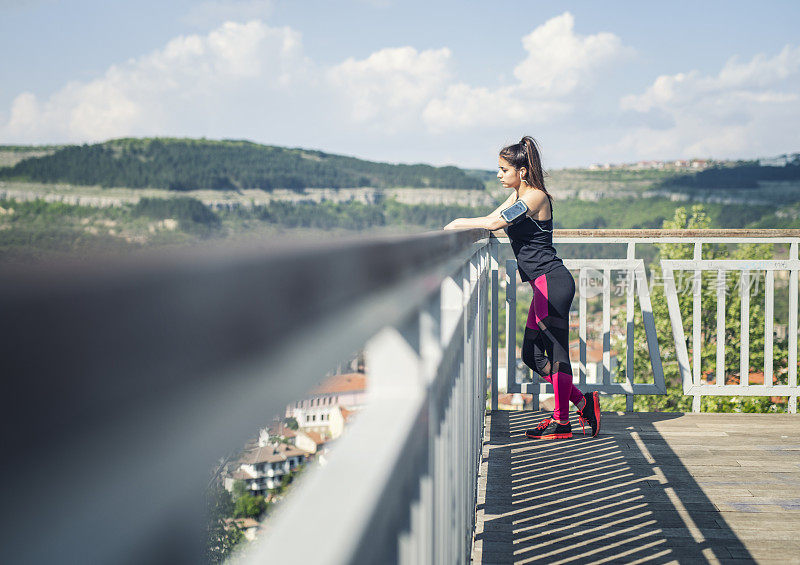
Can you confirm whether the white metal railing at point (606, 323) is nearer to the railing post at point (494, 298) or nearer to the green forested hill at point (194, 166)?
the railing post at point (494, 298)

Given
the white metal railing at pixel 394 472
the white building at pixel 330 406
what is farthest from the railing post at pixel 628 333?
the white building at pixel 330 406

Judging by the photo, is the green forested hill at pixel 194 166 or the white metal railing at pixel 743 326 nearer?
the white metal railing at pixel 743 326

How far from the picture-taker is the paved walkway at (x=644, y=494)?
258 centimetres

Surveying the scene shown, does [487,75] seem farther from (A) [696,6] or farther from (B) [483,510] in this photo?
(B) [483,510]

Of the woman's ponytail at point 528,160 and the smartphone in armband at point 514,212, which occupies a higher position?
the woman's ponytail at point 528,160

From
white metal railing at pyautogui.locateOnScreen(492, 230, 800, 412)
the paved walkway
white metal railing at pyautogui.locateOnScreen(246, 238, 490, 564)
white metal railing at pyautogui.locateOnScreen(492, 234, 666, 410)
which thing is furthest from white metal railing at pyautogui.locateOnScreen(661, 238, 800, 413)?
white metal railing at pyautogui.locateOnScreen(246, 238, 490, 564)

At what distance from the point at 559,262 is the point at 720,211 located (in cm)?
4969

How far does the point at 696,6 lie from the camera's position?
64.2m

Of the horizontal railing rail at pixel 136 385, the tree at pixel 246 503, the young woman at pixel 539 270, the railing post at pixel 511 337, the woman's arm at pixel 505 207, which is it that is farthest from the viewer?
the railing post at pixel 511 337

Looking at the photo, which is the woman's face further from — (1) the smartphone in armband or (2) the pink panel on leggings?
(2) the pink panel on leggings

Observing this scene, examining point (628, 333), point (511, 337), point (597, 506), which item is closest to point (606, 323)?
point (628, 333)

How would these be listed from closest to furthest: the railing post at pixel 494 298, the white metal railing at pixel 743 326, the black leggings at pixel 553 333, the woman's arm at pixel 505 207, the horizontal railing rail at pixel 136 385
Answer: the horizontal railing rail at pixel 136 385
the woman's arm at pixel 505 207
the black leggings at pixel 553 333
the railing post at pixel 494 298
the white metal railing at pixel 743 326

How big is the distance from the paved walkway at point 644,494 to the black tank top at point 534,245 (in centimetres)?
101

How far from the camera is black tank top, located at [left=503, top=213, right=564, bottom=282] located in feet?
11.8
